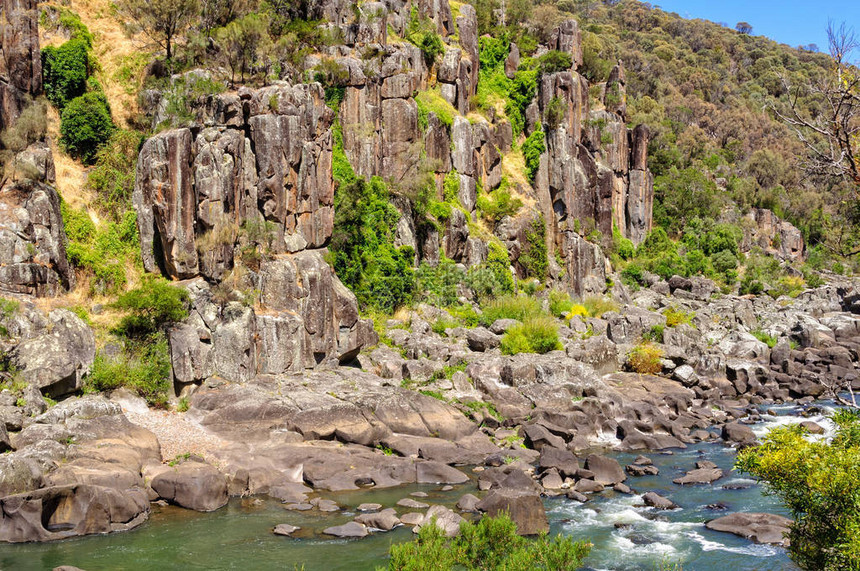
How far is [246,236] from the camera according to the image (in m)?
32.6

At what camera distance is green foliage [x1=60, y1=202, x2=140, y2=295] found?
104ft

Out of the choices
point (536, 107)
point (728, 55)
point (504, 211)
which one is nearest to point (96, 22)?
point (504, 211)

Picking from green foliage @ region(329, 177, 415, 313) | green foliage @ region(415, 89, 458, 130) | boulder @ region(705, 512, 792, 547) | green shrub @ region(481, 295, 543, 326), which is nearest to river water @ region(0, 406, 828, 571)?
boulder @ region(705, 512, 792, 547)

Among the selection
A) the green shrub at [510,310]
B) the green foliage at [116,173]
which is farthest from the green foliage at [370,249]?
the green foliage at [116,173]

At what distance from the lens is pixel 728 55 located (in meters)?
135

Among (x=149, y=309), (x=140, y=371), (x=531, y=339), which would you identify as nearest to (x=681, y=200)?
(x=531, y=339)

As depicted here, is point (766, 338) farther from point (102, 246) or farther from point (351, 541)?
point (102, 246)

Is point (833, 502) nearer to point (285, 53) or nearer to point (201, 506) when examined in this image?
point (201, 506)

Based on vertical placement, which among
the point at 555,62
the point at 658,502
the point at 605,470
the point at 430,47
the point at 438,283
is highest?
the point at 555,62

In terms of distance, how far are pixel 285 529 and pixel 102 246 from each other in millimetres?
19709

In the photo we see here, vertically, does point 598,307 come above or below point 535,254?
below

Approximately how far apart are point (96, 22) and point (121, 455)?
103 ft

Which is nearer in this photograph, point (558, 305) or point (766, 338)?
point (766, 338)

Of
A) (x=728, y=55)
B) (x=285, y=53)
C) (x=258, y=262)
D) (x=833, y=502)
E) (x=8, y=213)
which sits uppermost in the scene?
(x=728, y=55)
